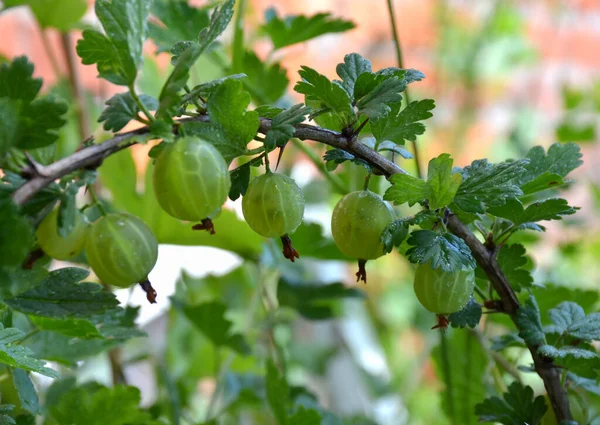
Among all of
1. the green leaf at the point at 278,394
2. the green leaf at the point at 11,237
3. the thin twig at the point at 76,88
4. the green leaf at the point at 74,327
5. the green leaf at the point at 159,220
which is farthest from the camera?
the thin twig at the point at 76,88

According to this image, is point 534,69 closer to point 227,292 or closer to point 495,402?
point 227,292

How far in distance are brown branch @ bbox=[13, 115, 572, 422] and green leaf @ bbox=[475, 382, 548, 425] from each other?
0.01 m

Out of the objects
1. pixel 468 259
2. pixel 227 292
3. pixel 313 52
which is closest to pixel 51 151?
pixel 468 259

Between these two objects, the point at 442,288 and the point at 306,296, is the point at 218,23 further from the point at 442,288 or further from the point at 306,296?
the point at 306,296

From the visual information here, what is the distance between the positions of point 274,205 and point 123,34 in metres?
0.09

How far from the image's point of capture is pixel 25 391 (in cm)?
30

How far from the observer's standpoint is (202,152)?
0.23 meters

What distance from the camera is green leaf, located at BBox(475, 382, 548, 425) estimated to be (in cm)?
31

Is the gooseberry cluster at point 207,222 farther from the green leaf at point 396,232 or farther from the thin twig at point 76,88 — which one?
the thin twig at point 76,88

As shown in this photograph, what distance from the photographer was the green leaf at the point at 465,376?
0.49 metres

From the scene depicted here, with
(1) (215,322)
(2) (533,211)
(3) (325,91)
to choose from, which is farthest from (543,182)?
(1) (215,322)

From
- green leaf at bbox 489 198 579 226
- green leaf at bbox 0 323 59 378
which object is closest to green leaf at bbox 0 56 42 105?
green leaf at bbox 0 323 59 378

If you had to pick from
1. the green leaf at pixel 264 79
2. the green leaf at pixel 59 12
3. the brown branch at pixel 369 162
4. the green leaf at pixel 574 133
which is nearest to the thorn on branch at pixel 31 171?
the brown branch at pixel 369 162

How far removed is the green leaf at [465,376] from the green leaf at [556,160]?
20cm
